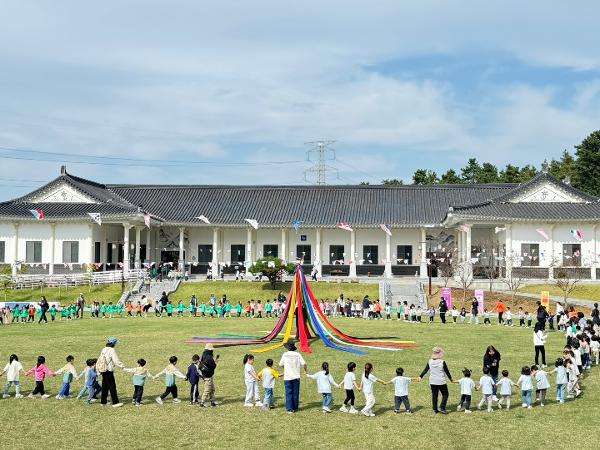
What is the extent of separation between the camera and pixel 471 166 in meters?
92.8

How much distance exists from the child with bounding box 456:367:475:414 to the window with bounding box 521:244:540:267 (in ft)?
119

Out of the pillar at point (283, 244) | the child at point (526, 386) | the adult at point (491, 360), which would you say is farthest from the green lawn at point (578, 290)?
the child at point (526, 386)

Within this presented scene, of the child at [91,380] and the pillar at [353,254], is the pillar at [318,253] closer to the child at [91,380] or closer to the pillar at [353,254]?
the pillar at [353,254]

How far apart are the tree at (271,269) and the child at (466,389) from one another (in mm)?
32109

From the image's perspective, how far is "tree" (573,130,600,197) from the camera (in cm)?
8412

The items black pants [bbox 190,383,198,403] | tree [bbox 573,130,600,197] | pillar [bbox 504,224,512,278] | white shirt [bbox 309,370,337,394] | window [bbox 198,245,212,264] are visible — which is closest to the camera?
white shirt [bbox 309,370,337,394]

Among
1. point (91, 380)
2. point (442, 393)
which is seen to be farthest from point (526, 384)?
point (91, 380)

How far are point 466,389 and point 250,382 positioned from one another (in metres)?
4.81

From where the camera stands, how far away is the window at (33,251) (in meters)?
53.3

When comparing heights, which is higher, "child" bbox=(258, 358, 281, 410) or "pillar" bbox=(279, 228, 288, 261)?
"pillar" bbox=(279, 228, 288, 261)

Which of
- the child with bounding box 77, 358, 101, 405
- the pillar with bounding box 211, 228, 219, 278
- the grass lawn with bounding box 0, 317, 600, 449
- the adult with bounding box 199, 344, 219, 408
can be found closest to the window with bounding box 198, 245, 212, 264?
the pillar with bounding box 211, 228, 219, 278

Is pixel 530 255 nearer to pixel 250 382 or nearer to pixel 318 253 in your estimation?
pixel 318 253

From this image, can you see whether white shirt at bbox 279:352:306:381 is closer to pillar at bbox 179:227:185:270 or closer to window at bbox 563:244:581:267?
window at bbox 563:244:581:267

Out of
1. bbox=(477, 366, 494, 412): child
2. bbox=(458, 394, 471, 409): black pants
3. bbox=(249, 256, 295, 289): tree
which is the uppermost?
bbox=(249, 256, 295, 289): tree
